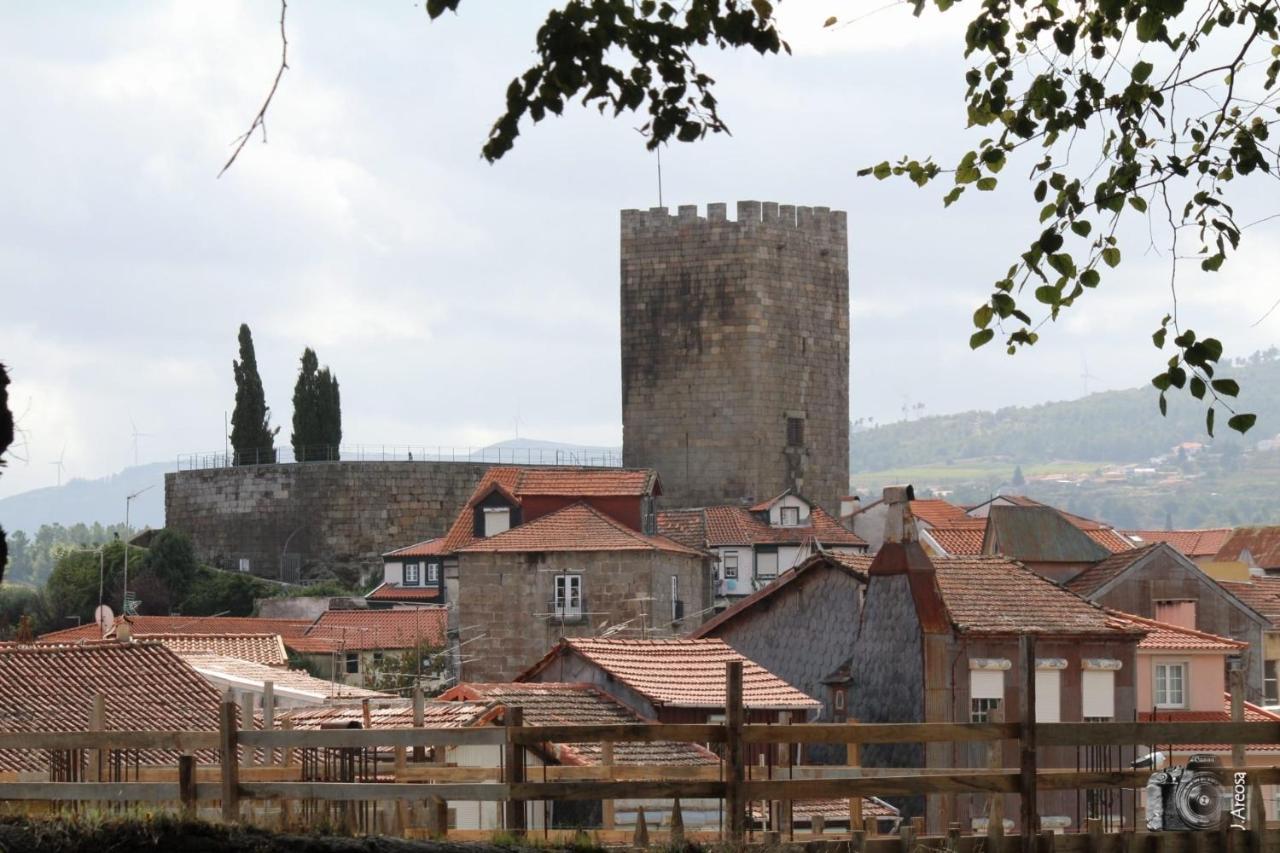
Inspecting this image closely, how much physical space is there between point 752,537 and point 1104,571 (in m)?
14.5

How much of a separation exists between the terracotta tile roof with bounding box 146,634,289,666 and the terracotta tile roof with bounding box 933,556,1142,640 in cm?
914

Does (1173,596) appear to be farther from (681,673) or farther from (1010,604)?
(681,673)

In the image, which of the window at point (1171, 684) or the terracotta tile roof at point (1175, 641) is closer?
the terracotta tile roof at point (1175, 641)

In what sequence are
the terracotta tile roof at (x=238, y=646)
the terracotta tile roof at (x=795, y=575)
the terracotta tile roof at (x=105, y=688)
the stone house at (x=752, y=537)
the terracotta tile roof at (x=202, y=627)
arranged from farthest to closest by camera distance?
the stone house at (x=752, y=537) → the terracotta tile roof at (x=202, y=627) → the terracotta tile roof at (x=238, y=646) → the terracotta tile roof at (x=795, y=575) → the terracotta tile roof at (x=105, y=688)

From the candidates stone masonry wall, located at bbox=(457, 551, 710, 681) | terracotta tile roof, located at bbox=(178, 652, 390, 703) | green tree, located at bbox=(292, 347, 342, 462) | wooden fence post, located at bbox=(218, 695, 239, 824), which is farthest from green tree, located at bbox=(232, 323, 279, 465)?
wooden fence post, located at bbox=(218, 695, 239, 824)

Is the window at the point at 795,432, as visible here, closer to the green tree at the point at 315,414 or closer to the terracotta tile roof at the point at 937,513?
the terracotta tile roof at the point at 937,513

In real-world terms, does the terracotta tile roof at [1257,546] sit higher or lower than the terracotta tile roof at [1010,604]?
higher

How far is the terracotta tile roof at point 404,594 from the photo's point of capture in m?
59.7

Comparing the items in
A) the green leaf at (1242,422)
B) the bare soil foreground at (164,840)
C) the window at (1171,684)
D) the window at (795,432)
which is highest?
the window at (795,432)

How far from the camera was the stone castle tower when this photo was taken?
6078 centimetres

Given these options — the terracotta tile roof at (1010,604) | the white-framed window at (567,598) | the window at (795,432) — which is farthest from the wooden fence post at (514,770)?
the window at (795,432)

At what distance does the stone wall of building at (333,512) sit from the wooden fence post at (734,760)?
2162 inches

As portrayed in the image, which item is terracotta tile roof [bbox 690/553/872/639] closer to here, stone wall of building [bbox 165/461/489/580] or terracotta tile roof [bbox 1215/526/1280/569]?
stone wall of building [bbox 165/461/489/580]

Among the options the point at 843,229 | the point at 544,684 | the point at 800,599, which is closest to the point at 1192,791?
the point at 544,684
